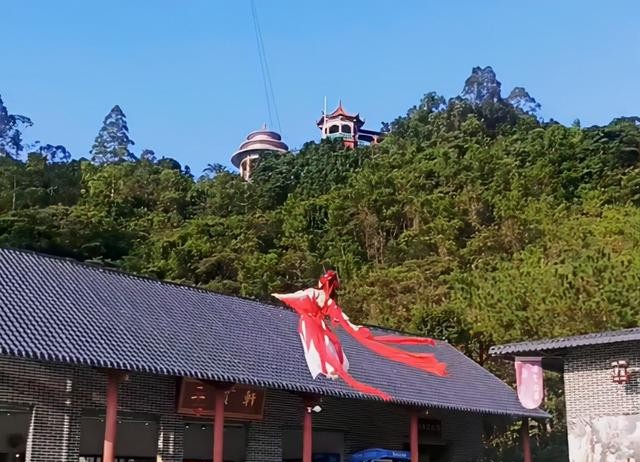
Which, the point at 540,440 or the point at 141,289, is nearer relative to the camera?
the point at 141,289

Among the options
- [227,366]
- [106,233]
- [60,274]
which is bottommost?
[227,366]

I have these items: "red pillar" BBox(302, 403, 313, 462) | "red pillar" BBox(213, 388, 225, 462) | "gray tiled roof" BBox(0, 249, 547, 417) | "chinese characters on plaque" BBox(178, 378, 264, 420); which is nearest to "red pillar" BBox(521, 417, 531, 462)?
"gray tiled roof" BBox(0, 249, 547, 417)

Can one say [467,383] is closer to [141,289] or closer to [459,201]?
[141,289]

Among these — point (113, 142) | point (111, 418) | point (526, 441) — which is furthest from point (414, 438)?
point (113, 142)

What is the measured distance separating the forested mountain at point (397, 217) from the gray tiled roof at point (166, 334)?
6344 mm

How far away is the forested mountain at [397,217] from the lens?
27.2m

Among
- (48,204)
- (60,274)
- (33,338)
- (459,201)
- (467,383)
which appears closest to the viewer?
(33,338)

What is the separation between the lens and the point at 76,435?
11.7 m

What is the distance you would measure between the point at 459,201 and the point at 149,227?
53.2 feet

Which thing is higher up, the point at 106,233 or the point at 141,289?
the point at 106,233

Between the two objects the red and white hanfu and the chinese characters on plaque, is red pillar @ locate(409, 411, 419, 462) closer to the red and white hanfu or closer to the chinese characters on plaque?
the chinese characters on plaque

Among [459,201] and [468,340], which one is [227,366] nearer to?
[468,340]

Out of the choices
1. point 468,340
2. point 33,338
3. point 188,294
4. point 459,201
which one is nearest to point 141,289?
point 188,294

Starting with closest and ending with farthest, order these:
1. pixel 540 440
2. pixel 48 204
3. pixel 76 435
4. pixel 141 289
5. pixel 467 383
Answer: pixel 76 435, pixel 141 289, pixel 467 383, pixel 540 440, pixel 48 204
